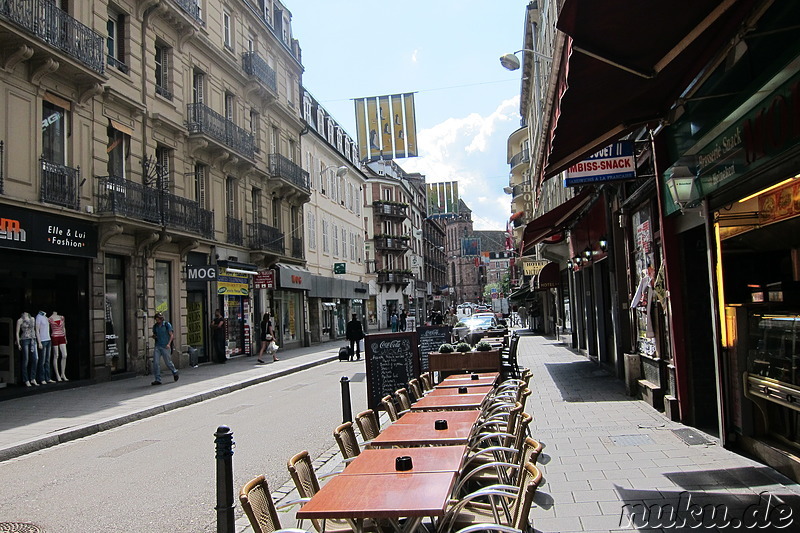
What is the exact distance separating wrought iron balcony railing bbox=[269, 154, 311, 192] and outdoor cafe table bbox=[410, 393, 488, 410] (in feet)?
77.6

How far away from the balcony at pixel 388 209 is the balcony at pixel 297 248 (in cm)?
3166

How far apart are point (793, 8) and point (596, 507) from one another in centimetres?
413

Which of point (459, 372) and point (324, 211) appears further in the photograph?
point (324, 211)

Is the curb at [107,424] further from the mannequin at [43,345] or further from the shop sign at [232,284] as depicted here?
the shop sign at [232,284]

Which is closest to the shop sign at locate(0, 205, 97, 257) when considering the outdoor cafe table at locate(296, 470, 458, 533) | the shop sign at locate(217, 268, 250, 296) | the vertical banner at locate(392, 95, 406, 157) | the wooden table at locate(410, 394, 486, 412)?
the shop sign at locate(217, 268, 250, 296)

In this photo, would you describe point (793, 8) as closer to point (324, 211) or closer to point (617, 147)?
point (617, 147)

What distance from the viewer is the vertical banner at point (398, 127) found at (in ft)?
83.5

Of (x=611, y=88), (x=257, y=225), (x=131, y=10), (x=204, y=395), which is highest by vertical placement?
(x=131, y=10)

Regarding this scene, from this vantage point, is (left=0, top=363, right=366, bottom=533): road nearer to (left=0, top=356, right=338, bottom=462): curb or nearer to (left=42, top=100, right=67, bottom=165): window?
(left=0, top=356, right=338, bottom=462): curb

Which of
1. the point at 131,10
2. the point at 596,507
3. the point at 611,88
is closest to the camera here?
the point at 596,507

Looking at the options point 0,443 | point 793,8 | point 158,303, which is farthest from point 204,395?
point 793,8

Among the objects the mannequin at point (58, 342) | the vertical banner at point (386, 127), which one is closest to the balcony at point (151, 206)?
the mannequin at point (58, 342)

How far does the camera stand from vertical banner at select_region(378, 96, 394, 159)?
83.8 feet

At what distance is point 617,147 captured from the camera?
388 inches
